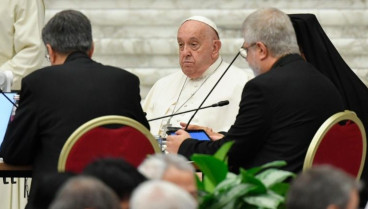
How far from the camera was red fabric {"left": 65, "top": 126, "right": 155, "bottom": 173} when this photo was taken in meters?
5.96

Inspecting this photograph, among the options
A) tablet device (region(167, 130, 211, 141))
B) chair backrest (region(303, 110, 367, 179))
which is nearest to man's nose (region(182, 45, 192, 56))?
tablet device (region(167, 130, 211, 141))

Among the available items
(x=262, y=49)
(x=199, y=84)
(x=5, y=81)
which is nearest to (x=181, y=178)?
(x=262, y=49)

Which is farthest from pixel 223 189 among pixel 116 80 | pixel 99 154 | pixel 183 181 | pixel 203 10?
pixel 203 10

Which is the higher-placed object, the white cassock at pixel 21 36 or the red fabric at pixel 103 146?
the red fabric at pixel 103 146

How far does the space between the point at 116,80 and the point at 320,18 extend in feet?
15.5

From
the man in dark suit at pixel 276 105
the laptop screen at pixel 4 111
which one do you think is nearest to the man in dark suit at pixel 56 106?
the laptop screen at pixel 4 111

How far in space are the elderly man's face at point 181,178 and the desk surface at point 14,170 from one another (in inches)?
93.6

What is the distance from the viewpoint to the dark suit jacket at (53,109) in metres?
6.29

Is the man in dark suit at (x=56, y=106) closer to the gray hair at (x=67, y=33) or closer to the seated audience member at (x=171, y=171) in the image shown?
the gray hair at (x=67, y=33)

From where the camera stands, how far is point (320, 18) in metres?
10.8

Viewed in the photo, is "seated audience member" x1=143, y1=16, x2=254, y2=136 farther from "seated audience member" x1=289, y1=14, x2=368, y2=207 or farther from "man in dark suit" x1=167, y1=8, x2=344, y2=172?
"man in dark suit" x1=167, y1=8, x2=344, y2=172

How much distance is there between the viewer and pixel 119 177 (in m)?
4.13

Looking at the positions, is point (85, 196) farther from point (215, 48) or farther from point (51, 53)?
point (215, 48)

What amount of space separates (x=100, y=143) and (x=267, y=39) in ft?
3.83
